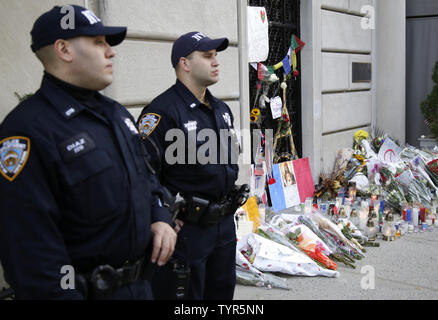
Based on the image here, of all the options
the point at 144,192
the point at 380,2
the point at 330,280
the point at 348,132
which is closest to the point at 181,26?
the point at 330,280

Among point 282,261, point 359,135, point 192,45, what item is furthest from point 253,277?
point 359,135

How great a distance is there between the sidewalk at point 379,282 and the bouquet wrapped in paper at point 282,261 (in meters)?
0.06

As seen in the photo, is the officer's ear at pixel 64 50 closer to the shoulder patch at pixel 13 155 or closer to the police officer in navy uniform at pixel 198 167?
the shoulder patch at pixel 13 155

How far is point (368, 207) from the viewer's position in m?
6.10

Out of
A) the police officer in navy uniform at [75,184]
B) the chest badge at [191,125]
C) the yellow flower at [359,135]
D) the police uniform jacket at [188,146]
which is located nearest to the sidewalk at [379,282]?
the police uniform jacket at [188,146]

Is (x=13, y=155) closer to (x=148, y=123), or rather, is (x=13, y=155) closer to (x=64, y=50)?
(x=64, y=50)

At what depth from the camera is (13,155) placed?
1691 mm

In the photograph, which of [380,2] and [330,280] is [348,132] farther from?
[330,280]

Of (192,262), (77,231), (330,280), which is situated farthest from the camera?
(330,280)

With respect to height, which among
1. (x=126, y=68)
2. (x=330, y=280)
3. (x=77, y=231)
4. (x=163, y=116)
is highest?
(x=126, y=68)

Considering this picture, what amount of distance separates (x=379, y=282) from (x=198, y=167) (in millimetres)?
2364

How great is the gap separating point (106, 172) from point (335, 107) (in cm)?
689

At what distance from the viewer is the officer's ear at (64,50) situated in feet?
6.18

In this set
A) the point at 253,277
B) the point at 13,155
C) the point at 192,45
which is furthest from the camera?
the point at 253,277
